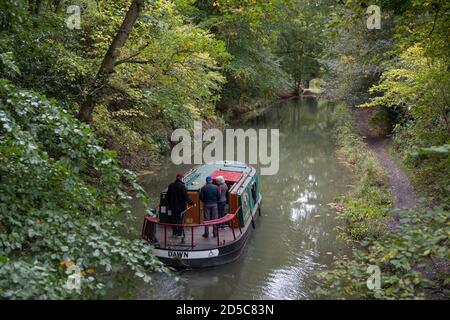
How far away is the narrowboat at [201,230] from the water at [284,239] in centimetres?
33

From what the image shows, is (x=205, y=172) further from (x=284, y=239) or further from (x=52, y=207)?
(x=52, y=207)

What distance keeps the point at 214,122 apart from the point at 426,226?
2346 cm

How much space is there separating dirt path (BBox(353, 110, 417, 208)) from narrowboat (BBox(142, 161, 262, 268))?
12.6 ft

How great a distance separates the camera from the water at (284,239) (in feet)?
30.3

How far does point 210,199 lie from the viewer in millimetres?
10844

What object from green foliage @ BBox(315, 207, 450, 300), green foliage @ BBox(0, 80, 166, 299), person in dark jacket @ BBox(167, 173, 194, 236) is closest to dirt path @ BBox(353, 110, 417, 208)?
green foliage @ BBox(315, 207, 450, 300)

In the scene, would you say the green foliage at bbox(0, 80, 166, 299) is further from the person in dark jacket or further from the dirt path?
the dirt path

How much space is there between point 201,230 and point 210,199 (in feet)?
2.65

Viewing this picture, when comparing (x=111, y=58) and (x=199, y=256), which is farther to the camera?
(x=111, y=58)

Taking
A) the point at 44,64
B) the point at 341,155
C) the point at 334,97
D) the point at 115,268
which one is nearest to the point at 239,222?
the point at 115,268

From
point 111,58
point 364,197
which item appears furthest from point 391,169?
point 111,58

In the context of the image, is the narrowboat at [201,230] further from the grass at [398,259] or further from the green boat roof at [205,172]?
the grass at [398,259]

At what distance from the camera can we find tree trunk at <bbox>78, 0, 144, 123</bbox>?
10883 mm

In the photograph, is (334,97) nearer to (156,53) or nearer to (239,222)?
(156,53)
